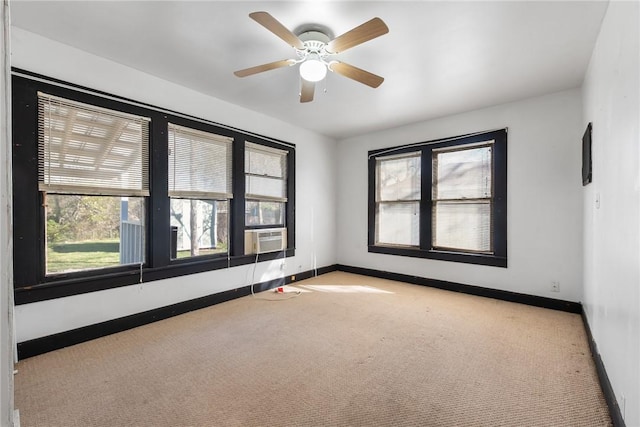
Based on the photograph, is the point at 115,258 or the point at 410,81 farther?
the point at 410,81

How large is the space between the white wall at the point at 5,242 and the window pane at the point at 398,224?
460cm

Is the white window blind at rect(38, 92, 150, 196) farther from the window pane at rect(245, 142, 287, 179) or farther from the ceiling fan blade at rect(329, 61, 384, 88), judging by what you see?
the ceiling fan blade at rect(329, 61, 384, 88)

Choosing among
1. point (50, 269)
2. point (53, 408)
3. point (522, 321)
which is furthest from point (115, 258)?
point (522, 321)

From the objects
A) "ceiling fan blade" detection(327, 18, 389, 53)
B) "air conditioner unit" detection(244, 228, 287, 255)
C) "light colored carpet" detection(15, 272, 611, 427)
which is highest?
"ceiling fan blade" detection(327, 18, 389, 53)

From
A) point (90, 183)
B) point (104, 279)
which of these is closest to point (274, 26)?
point (90, 183)

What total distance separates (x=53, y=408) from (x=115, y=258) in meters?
1.40

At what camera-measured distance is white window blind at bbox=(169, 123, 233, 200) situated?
327cm

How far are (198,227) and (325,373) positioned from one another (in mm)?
2326

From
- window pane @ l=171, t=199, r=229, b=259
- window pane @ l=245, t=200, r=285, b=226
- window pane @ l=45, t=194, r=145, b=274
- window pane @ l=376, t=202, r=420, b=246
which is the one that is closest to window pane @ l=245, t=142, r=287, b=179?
window pane @ l=245, t=200, r=285, b=226

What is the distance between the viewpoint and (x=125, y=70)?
2869 mm

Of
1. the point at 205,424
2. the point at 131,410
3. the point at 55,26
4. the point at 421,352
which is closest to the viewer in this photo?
the point at 205,424

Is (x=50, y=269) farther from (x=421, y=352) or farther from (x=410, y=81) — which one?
(x=410, y=81)

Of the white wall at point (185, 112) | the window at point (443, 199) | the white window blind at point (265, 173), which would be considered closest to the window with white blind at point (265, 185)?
the white window blind at point (265, 173)

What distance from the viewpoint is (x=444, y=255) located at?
4.27m
